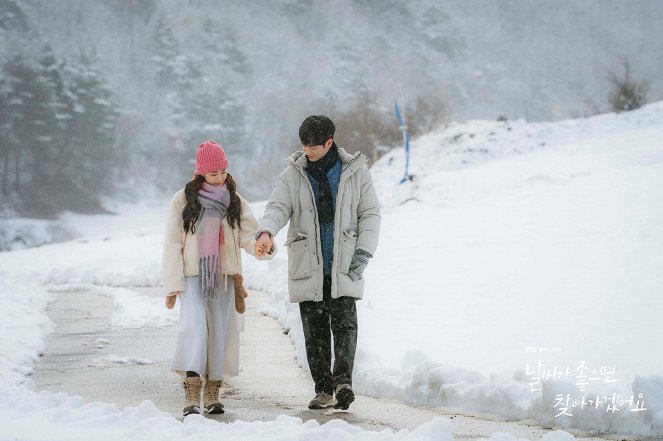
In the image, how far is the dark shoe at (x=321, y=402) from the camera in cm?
589

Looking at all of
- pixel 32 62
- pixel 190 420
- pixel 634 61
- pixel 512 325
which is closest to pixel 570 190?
pixel 512 325

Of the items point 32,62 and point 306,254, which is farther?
point 32,62

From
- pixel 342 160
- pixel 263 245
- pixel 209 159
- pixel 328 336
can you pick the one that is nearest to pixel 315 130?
pixel 342 160

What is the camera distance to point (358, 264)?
6004 mm

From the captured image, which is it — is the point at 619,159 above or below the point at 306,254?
above

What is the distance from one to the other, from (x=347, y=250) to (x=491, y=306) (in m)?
3.45

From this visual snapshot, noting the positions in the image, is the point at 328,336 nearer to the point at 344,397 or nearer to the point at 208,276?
Answer: the point at 344,397

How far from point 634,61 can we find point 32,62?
6883cm

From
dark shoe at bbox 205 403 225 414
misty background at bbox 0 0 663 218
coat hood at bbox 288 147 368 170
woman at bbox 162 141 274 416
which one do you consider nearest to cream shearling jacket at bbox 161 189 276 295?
woman at bbox 162 141 274 416

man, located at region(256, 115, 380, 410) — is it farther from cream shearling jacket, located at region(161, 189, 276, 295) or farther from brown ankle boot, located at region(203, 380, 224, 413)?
brown ankle boot, located at region(203, 380, 224, 413)

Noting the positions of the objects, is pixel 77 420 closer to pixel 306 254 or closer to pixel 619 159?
pixel 306 254

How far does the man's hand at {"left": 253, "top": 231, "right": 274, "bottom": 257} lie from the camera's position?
228 inches

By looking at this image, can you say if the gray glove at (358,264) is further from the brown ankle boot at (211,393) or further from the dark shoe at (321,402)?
the brown ankle boot at (211,393)

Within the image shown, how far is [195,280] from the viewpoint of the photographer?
237 inches
